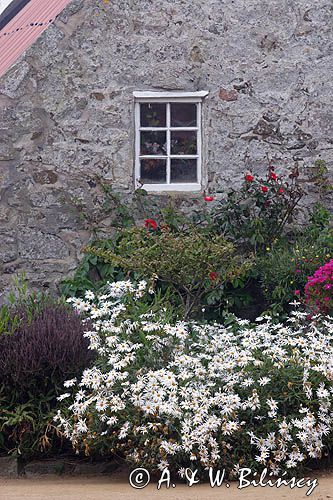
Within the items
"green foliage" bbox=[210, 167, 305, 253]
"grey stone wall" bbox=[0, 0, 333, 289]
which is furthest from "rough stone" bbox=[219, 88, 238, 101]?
"green foliage" bbox=[210, 167, 305, 253]

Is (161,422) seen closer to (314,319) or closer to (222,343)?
(222,343)

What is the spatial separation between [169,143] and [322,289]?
2542 mm

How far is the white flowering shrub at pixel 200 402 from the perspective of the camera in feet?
17.3

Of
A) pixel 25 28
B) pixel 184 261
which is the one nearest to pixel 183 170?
pixel 184 261

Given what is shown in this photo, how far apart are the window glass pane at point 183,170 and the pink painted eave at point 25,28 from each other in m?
1.90

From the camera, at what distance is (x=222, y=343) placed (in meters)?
6.20

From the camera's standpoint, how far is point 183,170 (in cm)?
905

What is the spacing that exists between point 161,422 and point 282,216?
3.89m

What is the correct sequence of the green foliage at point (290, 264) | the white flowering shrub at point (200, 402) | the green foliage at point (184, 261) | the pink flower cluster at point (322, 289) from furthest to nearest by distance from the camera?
the green foliage at point (290, 264) → the pink flower cluster at point (322, 289) → the green foliage at point (184, 261) → the white flowering shrub at point (200, 402)

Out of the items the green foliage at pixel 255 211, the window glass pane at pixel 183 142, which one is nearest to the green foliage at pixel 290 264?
the green foliage at pixel 255 211

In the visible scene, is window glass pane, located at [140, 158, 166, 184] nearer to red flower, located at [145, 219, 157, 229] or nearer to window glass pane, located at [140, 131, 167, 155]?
window glass pane, located at [140, 131, 167, 155]

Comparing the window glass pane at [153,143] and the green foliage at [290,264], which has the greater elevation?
the window glass pane at [153,143]

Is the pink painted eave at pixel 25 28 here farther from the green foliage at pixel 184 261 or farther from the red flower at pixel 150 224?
the green foliage at pixel 184 261

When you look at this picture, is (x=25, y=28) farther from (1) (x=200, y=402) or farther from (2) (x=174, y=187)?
(1) (x=200, y=402)
